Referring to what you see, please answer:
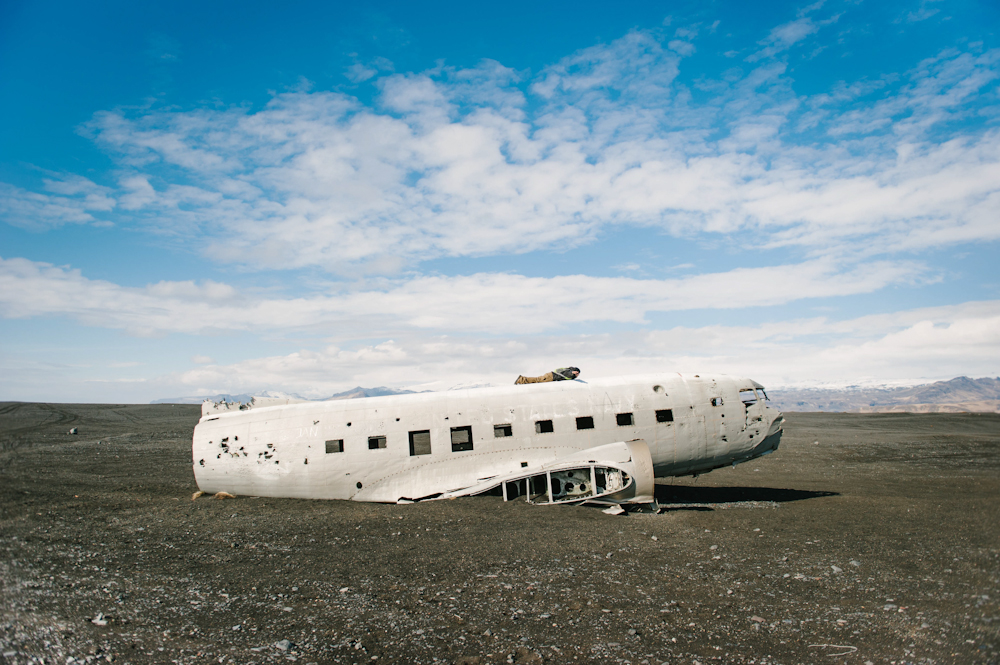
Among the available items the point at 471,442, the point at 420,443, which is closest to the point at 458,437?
the point at 471,442

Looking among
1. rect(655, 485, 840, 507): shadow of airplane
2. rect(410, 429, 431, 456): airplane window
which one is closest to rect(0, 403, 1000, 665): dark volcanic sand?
rect(655, 485, 840, 507): shadow of airplane

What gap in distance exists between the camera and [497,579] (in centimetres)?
1031

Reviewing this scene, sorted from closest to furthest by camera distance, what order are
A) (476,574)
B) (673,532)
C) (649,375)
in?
(476,574) → (673,532) → (649,375)

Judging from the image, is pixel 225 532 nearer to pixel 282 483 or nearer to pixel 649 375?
pixel 282 483

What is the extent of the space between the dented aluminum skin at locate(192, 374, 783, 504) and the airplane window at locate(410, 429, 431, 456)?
0.12 feet

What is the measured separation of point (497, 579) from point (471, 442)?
6924 millimetres

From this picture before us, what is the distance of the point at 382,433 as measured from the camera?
17062 millimetres

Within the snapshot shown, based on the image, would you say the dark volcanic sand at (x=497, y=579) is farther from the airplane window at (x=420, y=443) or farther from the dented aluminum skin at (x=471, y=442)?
the airplane window at (x=420, y=443)

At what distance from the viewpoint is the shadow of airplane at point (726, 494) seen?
1886 centimetres

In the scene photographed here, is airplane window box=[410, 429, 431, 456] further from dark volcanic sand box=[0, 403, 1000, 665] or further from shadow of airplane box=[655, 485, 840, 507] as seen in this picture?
shadow of airplane box=[655, 485, 840, 507]

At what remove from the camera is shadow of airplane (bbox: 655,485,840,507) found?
18.9 meters

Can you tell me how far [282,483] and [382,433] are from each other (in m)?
3.99

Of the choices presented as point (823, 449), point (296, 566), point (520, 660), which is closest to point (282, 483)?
point (296, 566)

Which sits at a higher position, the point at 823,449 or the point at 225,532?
the point at 225,532
